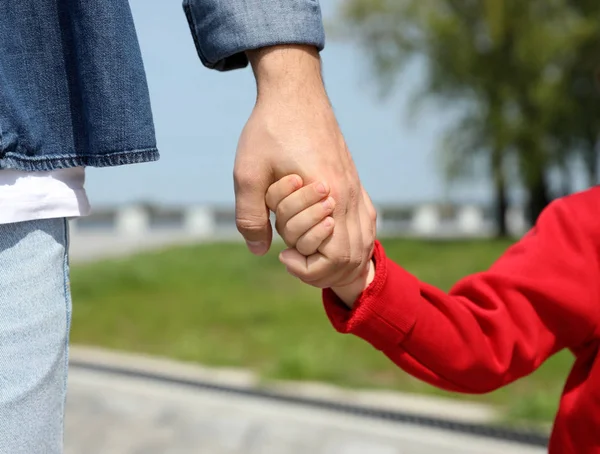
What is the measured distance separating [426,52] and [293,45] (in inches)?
582

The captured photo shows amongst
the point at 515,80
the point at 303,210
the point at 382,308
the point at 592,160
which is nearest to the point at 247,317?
the point at 382,308

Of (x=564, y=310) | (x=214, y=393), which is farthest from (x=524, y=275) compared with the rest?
(x=214, y=393)

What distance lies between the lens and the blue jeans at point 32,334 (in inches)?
40.6

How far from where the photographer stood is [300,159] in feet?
3.68

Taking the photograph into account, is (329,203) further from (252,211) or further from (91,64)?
(91,64)

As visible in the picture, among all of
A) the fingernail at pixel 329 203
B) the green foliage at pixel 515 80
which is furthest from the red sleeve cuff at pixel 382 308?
the green foliage at pixel 515 80

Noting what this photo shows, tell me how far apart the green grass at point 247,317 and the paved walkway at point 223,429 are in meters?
0.50

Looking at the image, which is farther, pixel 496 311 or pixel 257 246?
pixel 496 311

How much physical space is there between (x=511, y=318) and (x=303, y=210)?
54cm

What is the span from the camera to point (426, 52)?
50.7ft

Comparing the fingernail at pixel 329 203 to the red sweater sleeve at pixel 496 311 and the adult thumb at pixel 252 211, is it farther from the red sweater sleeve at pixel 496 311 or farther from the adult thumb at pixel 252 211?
the red sweater sleeve at pixel 496 311

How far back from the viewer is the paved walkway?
3.28 meters

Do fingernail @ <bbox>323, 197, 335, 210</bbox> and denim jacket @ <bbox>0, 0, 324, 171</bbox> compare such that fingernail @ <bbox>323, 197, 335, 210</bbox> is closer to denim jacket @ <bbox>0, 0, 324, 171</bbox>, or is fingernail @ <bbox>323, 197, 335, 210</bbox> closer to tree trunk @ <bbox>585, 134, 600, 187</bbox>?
denim jacket @ <bbox>0, 0, 324, 171</bbox>

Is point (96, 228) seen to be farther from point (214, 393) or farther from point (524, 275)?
point (524, 275)
